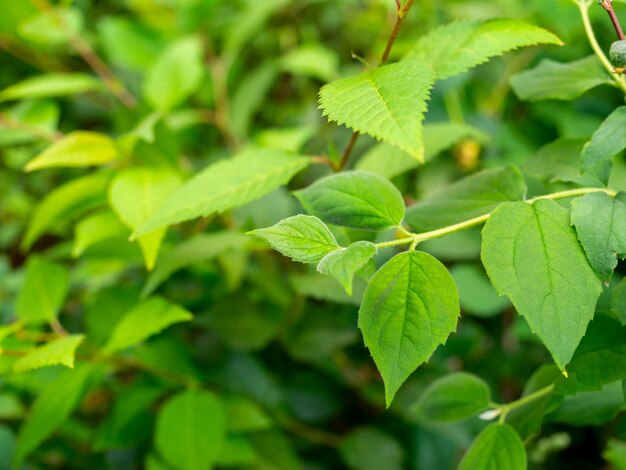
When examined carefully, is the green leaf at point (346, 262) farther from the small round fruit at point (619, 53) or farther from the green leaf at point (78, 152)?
the green leaf at point (78, 152)

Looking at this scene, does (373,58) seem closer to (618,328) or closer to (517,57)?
(517,57)

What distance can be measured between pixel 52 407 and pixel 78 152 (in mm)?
350

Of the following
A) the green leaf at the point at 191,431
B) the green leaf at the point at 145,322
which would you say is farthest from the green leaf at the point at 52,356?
the green leaf at the point at 191,431

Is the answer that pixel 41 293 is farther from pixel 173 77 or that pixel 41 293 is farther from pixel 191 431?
pixel 173 77

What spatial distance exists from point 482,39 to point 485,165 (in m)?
0.61

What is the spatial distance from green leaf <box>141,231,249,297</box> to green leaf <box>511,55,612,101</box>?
0.40 m

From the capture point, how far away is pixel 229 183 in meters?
0.69

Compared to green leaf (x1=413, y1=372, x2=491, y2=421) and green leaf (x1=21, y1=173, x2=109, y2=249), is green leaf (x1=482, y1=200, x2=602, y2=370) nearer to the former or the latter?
green leaf (x1=413, y1=372, x2=491, y2=421)

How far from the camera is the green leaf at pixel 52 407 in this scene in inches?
31.5

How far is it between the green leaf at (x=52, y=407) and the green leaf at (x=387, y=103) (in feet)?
1.78

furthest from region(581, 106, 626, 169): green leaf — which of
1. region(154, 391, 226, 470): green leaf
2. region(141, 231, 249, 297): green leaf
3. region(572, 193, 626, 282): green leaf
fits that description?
region(154, 391, 226, 470): green leaf

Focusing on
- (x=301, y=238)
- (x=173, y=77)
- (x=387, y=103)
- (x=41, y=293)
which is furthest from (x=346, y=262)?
(x=173, y=77)

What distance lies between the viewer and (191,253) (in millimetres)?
813

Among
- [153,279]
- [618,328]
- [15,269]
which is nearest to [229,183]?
[153,279]
